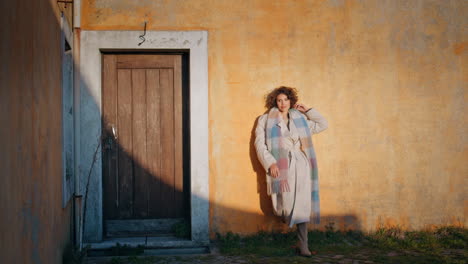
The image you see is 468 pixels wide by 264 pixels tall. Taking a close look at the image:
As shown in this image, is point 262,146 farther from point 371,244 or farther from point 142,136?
point 371,244

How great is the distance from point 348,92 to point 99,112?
9.46 ft

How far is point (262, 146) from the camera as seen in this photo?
4.94m

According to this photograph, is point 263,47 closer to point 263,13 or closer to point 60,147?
point 263,13

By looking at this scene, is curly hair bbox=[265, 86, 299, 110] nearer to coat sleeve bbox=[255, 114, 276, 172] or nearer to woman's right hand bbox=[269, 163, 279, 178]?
coat sleeve bbox=[255, 114, 276, 172]

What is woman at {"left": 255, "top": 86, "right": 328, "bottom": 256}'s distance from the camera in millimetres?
4828

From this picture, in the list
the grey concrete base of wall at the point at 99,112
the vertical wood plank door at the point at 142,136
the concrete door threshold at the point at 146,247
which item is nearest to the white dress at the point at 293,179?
the grey concrete base of wall at the point at 99,112

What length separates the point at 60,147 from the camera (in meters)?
4.09

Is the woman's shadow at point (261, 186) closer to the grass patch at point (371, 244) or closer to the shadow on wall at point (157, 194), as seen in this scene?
the shadow on wall at point (157, 194)

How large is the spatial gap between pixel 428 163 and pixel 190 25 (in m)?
3.30

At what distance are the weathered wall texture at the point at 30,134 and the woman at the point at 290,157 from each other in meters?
2.11

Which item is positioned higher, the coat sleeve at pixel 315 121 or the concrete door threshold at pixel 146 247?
the coat sleeve at pixel 315 121

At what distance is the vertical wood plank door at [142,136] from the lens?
5336mm

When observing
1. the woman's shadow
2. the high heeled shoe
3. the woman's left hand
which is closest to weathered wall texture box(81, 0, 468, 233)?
the woman's shadow

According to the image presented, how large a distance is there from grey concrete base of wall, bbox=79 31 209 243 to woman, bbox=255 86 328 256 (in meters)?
0.70
